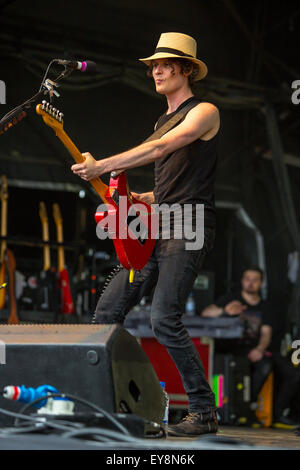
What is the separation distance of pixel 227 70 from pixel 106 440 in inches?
262

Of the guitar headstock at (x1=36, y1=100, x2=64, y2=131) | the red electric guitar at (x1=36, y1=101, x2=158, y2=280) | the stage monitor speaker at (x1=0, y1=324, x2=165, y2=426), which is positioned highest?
the guitar headstock at (x1=36, y1=100, x2=64, y2=131)

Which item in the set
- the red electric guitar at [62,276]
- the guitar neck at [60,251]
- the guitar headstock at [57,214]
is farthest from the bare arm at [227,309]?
the guitar headstock at [57,214]

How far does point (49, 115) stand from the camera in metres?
3.11

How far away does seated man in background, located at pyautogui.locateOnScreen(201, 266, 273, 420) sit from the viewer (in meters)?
7.20

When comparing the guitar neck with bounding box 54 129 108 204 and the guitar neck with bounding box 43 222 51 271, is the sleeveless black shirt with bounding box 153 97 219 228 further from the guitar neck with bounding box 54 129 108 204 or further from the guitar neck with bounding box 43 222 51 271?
the guitar neck with bounding box 43 222 51 271

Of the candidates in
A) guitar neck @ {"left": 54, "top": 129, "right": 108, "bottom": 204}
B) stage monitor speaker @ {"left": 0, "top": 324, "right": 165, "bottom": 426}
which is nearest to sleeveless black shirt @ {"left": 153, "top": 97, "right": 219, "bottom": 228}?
guitar neck @ {"left": 54, "top": 129, "right": 108, "bottom": 204}

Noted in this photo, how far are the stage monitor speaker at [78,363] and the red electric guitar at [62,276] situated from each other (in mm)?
4693

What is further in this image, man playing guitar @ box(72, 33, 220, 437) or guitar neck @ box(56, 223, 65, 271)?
guitar neck @ box(56, 223, 65, 271)

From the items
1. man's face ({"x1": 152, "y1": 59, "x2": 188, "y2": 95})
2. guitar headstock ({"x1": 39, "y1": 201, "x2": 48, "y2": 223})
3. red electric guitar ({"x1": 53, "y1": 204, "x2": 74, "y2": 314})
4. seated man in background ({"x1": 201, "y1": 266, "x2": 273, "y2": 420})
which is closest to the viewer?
man's face ({"x1": 152, "y1": 59, "x2": 188, "y2": 95})

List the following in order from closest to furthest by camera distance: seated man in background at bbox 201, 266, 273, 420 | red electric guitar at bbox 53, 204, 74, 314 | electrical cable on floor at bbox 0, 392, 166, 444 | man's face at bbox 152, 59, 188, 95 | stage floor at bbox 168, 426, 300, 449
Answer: electrical cable on floor at bbox 0, 392, 166, 444
stage floor at bbox 168, 426, 300, 449
man's face at bbox 152, 59, 188, 95
seated man in background at bbox 201, 266, 273, 420
red electric guitar at bbox 53, 204, 74, 314

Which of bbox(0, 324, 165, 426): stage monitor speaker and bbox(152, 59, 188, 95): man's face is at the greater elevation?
bbox(152, 59, 188, 95): man's face

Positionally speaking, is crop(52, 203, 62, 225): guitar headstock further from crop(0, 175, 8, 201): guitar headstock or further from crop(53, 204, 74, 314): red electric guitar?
crop(0, 175, 8, 201): guitar headstock

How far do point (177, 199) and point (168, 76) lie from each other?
59 cm

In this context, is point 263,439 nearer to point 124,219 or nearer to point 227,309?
point 124,219
